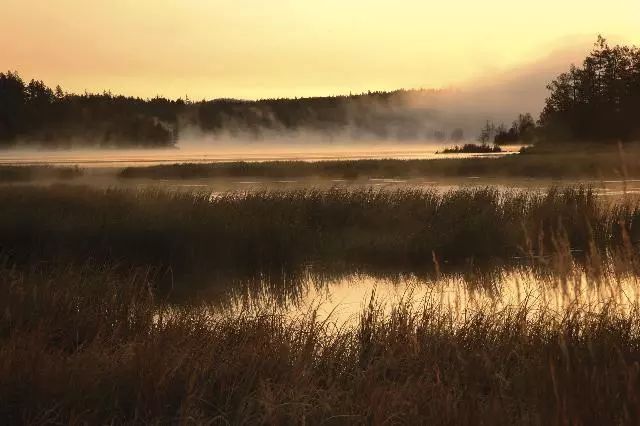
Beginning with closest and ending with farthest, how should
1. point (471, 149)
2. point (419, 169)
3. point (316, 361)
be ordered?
point (316, 361), point (419, 169), point (471, 149)

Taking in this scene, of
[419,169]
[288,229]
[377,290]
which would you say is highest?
[288,229]

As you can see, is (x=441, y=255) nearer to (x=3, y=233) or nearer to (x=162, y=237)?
(x=162, y=237)

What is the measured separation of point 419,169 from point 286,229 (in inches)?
1336

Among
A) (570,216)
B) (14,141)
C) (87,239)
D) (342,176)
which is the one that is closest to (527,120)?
(342,176)

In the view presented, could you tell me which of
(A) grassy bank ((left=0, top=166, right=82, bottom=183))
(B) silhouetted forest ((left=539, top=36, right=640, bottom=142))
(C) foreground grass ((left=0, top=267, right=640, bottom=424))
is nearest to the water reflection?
(C) foreground grass ((left=0, top=267, right=640, bottom=424))

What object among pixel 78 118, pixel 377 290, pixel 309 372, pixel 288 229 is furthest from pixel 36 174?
pixel 78 118

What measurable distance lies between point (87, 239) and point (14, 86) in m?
89.0

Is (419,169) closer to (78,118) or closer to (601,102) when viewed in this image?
(601,102)

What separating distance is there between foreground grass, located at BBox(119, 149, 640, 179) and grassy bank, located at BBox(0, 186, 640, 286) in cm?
2564

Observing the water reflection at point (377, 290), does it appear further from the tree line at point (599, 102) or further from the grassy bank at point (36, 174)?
the tree line at point (599, 102)

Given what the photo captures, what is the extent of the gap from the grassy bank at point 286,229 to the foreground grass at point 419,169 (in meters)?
25.6

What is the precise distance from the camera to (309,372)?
19.5ft

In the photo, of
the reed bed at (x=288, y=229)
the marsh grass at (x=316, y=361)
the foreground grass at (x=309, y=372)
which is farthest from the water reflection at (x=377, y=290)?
the foreground grass at (x=309, y=372)

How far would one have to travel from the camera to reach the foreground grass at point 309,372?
4957 mm
